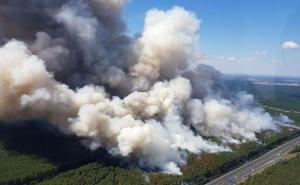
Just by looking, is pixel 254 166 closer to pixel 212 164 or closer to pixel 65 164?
pixel 212 164

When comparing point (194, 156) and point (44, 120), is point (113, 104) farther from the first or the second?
point (194, 156)

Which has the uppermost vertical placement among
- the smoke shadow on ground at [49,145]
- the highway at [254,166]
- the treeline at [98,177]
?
the smoke shadow on ground at [49,145]

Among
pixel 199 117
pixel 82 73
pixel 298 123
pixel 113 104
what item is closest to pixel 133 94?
pixel 113 104

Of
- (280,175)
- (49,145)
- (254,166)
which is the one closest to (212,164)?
(254,166)

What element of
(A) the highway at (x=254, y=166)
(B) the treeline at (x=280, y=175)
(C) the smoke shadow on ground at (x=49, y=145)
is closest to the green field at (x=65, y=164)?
(C) the smoke shadow on ground at (x=49, y=145)

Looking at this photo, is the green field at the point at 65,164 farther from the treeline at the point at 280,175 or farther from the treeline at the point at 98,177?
the treeline at the point at 280,175
